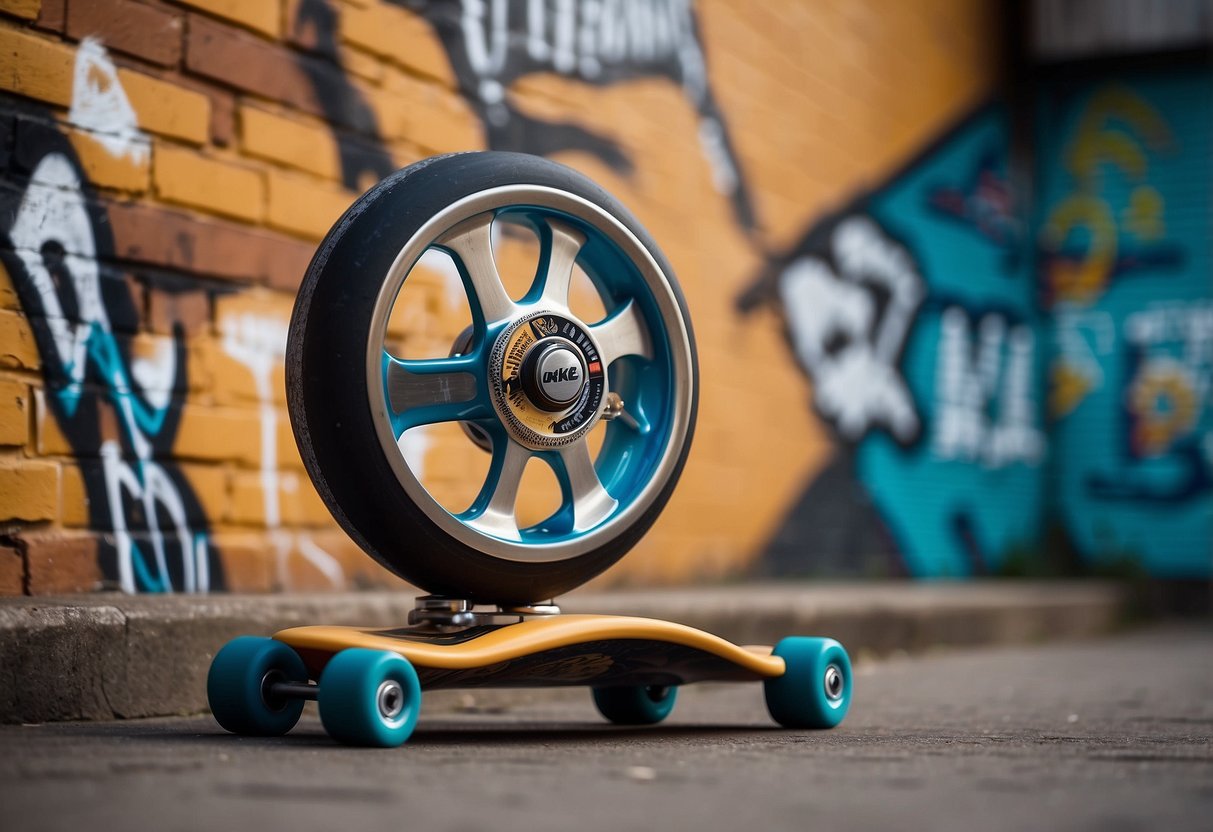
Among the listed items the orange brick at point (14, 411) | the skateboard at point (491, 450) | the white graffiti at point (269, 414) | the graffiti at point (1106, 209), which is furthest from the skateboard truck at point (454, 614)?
the graffiti at point (1106, 209)

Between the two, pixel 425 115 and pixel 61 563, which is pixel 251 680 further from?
pixel 425 115

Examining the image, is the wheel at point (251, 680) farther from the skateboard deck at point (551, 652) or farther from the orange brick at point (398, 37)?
the orange brick at point (398, 37)

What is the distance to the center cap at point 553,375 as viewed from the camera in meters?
2.73

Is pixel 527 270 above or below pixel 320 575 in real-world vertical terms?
above

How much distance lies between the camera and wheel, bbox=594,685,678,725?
3.28 meters

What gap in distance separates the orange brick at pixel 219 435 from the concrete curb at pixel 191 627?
0.45m

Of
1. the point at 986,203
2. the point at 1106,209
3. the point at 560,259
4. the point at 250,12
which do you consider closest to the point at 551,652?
the point at 560,259

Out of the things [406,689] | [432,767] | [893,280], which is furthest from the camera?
[893,280]

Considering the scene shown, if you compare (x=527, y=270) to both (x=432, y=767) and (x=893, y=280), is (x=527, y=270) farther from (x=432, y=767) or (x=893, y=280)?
(x=893, y=280)

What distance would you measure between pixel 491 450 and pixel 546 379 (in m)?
0.22

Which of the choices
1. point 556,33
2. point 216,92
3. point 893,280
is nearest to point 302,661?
point 216,92

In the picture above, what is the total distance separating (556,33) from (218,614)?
122 inches

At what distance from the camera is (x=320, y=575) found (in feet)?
14.1

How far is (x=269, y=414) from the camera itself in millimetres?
4172
